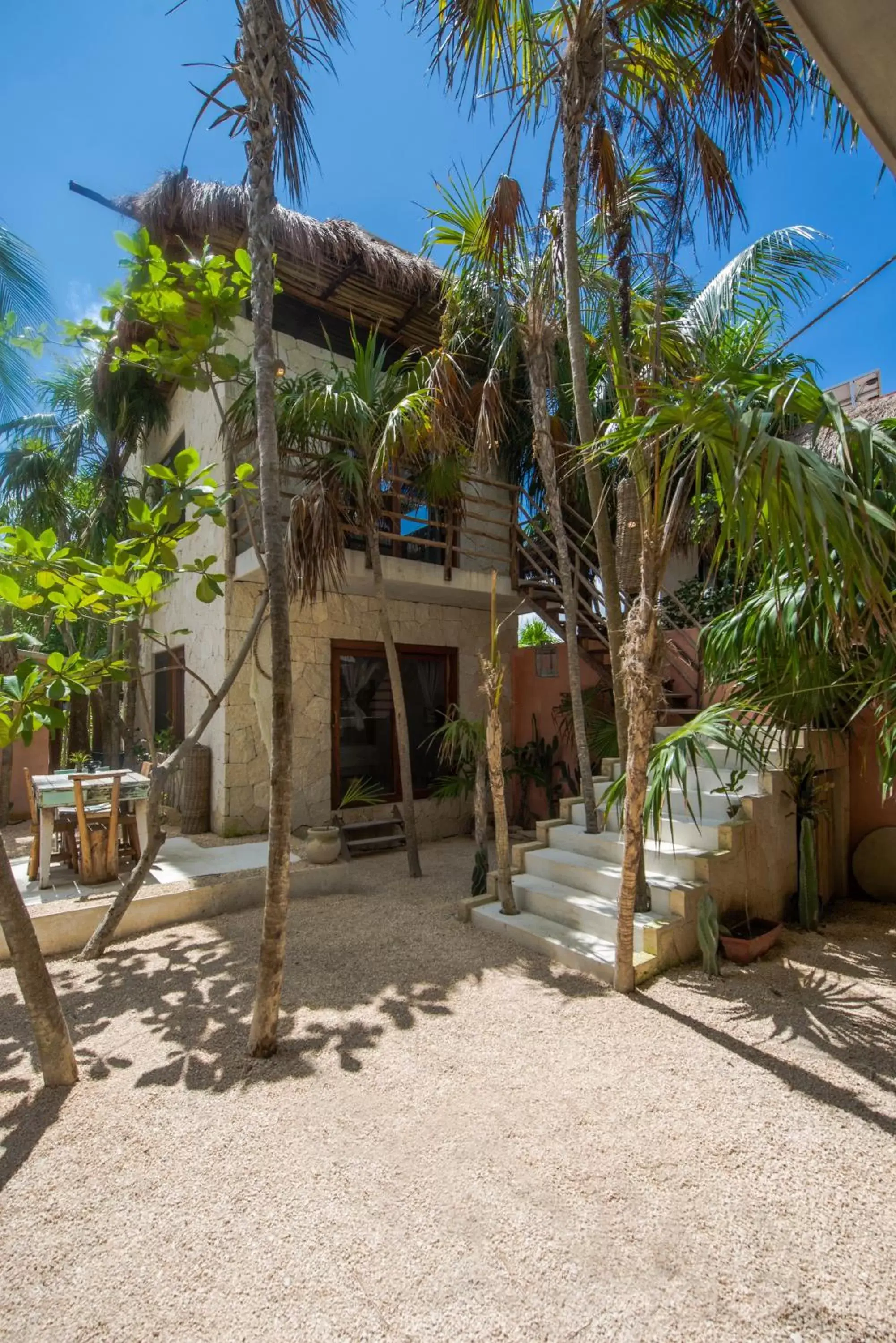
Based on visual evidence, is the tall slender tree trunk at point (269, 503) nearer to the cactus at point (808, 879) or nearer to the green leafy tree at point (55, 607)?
the green leafy tree at point (55, 607)

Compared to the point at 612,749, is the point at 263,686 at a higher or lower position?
higher

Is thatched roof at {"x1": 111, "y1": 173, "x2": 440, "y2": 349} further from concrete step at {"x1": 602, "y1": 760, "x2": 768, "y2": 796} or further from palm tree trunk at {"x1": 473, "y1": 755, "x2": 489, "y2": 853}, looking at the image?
concrete step at {"x1": 602, "y1": 760, "x2": 768, "y2": 796}

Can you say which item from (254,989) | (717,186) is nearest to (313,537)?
(254,989)

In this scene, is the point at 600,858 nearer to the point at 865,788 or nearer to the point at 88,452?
the point at 865,788

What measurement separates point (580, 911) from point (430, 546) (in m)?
4.39

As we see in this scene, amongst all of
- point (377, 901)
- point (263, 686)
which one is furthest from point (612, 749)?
point (263, 686)

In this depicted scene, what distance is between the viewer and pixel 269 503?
107 inches

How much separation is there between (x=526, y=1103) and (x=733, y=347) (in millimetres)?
5545

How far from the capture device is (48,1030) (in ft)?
8.47

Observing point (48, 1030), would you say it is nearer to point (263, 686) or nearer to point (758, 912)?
point (263, 686)

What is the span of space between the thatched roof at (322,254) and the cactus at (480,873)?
16.2 ft

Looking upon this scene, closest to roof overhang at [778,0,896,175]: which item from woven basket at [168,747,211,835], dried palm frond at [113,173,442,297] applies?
dried palm frond at [113,173,442,297]

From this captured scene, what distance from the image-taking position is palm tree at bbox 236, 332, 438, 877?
559 centimetres

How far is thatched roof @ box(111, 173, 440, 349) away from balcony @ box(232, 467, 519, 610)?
220 cm
